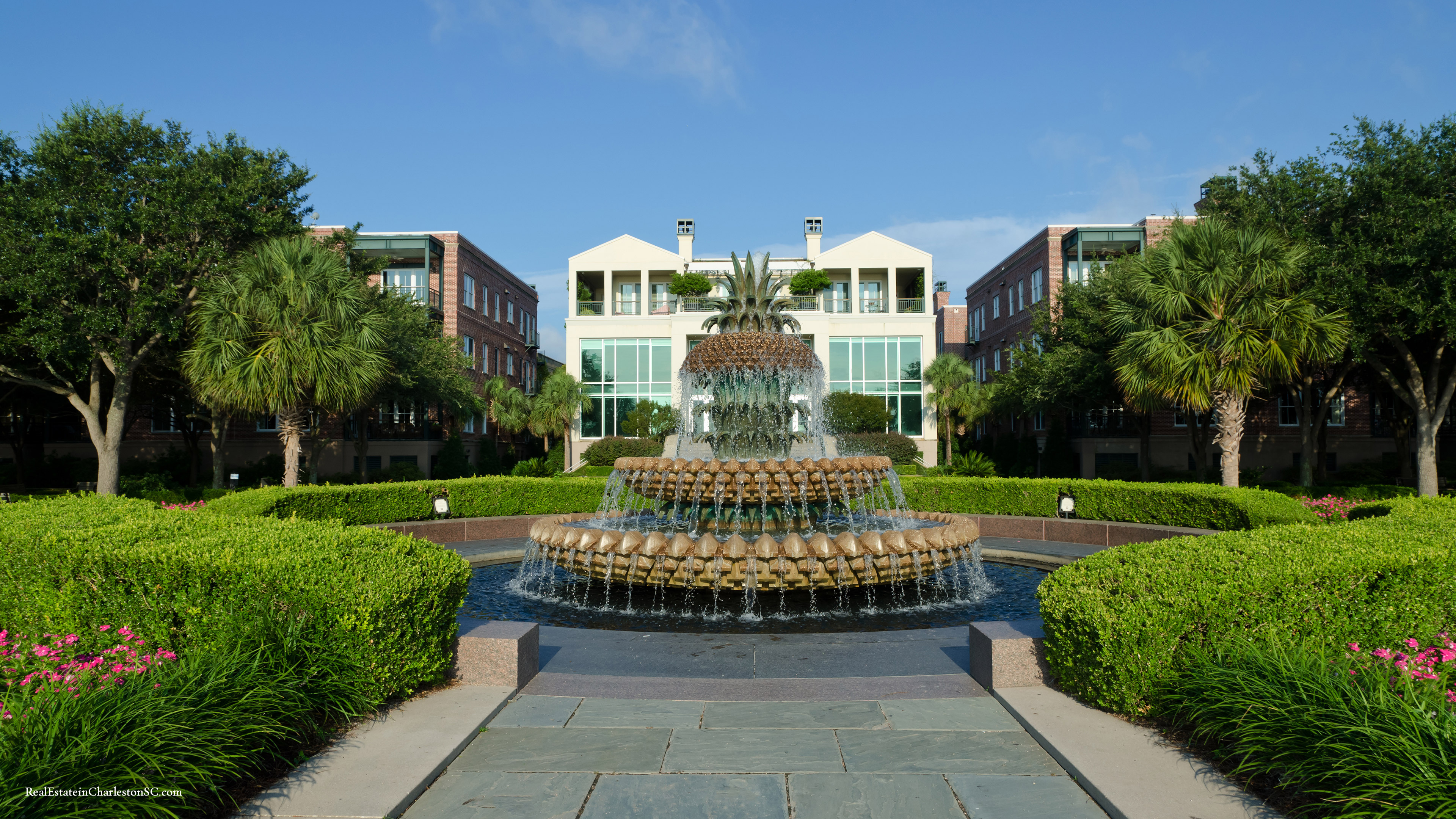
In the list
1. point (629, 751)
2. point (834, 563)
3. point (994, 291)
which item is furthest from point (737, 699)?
point (994, 291)

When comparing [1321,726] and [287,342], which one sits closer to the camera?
[1321,726]

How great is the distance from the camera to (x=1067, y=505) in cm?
1478

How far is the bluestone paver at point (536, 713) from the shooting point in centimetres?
455

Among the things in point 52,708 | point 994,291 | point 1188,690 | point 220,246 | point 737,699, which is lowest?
point 737,699

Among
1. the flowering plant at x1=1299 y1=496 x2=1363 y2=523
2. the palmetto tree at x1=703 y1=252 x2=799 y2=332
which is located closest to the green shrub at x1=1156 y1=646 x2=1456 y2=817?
the palmetto tree at x1=703 y1=252 x2=799 y2=332

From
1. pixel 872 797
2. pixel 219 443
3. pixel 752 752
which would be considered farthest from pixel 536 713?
pixel 219 443

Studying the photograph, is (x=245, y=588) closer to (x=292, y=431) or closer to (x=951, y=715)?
(x=951, y=715)

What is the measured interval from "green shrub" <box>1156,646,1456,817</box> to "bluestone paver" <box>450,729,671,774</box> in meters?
2.99

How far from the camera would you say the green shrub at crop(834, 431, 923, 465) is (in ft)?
102

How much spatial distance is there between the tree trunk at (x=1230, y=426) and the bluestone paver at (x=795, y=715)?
50.4 feet

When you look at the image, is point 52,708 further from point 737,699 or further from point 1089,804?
point 1089,804

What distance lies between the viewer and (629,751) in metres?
4.09

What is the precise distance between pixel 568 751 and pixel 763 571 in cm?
417

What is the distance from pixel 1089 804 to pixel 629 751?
7.87 feet
